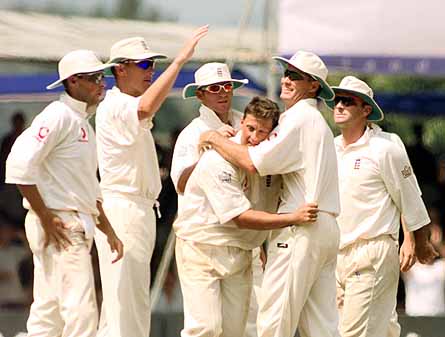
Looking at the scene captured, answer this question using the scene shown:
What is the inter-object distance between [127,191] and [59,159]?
0.77 meters

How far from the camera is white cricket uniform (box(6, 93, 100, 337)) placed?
31.3ft

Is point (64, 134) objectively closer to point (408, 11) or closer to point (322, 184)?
point (322, 184)

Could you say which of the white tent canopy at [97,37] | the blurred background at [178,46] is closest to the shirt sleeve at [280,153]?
the blurred background at [178,46]

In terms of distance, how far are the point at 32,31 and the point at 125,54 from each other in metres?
3.62

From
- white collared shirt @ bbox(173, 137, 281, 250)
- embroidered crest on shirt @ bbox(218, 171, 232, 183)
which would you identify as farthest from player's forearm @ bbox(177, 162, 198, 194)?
embroidered crest on shirt @ bbox(218, 171, 232, 183)

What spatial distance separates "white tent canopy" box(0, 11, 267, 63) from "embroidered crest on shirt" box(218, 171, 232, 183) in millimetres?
4295

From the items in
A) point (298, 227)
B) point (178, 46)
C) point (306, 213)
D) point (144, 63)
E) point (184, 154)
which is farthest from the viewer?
point (178, 46)

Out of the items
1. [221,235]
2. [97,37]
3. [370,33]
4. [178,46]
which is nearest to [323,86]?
[221,235]

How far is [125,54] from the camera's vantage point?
10375 mm

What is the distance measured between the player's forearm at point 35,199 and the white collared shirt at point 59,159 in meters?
0.03

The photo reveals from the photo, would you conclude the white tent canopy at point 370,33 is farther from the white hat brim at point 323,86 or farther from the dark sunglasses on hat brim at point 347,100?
the white hat brim at point 323,86

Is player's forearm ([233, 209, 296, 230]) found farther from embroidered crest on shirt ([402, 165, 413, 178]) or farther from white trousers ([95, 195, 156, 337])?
embroidered crest on shirt ([402, 165, 413, 178])

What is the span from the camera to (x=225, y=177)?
955cm

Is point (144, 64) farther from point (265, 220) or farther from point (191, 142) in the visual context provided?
point (265, 220)
